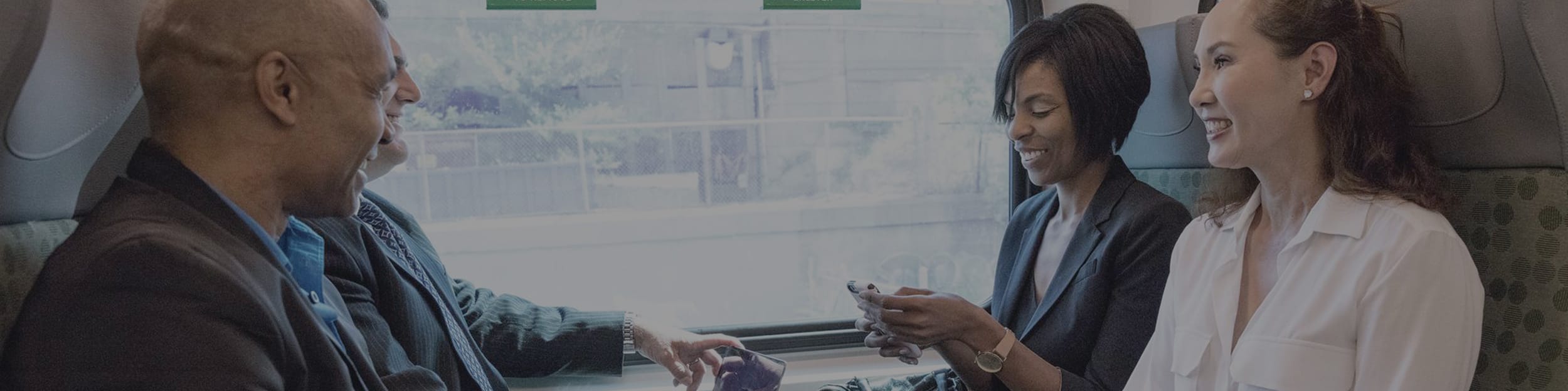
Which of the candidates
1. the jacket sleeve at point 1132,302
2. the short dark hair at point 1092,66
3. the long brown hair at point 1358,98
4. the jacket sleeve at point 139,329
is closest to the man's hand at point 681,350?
the jacket sleeve at point 1132,302

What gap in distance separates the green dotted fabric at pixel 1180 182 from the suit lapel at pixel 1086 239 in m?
0.10

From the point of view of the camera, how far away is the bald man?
3.26 ft

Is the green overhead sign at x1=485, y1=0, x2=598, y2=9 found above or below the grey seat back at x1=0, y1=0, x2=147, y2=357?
above

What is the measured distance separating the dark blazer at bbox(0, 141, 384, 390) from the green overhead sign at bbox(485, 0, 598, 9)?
60.9 inches

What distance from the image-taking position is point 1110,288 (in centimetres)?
227

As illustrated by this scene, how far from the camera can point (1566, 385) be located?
1569 millimetres

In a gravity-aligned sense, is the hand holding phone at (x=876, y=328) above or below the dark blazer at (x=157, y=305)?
below

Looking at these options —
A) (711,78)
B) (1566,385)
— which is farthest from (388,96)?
(1566,385)

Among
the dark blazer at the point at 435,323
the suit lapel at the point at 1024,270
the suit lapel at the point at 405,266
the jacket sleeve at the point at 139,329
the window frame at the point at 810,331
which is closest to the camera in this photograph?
the jacket sleeve at the point at 139,329

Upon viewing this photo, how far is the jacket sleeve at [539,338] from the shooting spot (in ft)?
8.09

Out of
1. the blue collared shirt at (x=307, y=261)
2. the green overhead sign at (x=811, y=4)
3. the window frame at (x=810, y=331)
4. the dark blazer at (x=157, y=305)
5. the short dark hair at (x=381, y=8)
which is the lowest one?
the window frame at (x=810, y=331)

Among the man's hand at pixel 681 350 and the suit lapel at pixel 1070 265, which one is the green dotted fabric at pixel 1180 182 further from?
the man's hand at pixel 681 350

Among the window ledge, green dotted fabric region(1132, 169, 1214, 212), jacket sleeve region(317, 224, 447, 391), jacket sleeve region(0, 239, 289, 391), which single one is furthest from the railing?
jacket sleeve region(0, 239, 289, 391)

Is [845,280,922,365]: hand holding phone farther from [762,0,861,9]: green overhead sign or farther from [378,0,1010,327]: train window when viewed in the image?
[762,0,861,9]: green overhead sign
